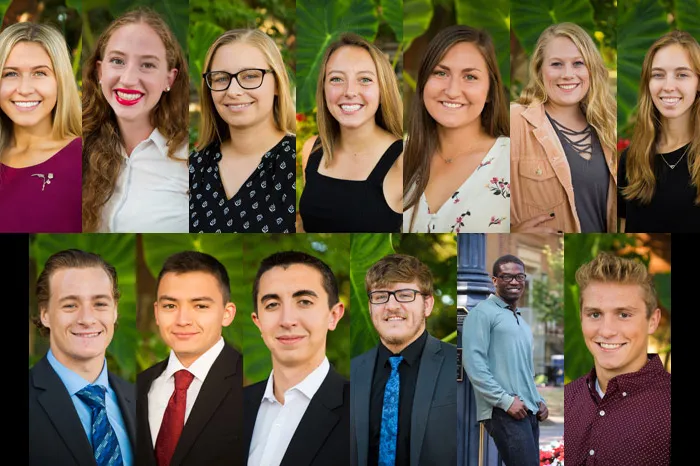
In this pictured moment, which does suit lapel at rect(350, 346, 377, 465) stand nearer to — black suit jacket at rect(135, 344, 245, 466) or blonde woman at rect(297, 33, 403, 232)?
black suit jacket at rect(135, 344, 245, 466)

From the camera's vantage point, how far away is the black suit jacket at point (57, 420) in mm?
8797

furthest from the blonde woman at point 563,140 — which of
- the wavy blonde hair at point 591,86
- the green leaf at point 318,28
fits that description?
the green leaf at point 318,28

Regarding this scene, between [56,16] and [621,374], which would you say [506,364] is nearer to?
[621,374]

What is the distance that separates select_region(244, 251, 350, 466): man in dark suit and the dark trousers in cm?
111

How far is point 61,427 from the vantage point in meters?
8.81

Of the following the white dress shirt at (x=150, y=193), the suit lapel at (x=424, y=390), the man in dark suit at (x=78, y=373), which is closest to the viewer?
the suit lapel at (x=424, y=390)

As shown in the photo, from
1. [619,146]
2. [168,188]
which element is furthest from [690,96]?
[168,188]

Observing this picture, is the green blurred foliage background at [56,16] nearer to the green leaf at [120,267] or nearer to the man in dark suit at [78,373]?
the green leaf at [120,267]

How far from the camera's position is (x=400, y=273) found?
8797 mm

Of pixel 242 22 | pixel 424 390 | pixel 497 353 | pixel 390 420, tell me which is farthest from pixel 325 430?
pixel 242 22

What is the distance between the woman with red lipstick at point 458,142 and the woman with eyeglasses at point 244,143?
0.95 meters

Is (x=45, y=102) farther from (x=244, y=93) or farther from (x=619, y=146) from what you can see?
(x=619, y=146)

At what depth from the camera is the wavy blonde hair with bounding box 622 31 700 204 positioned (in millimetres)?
8828

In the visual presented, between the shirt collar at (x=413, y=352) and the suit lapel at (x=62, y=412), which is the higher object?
the shirt collar at (x=413, y=352)
